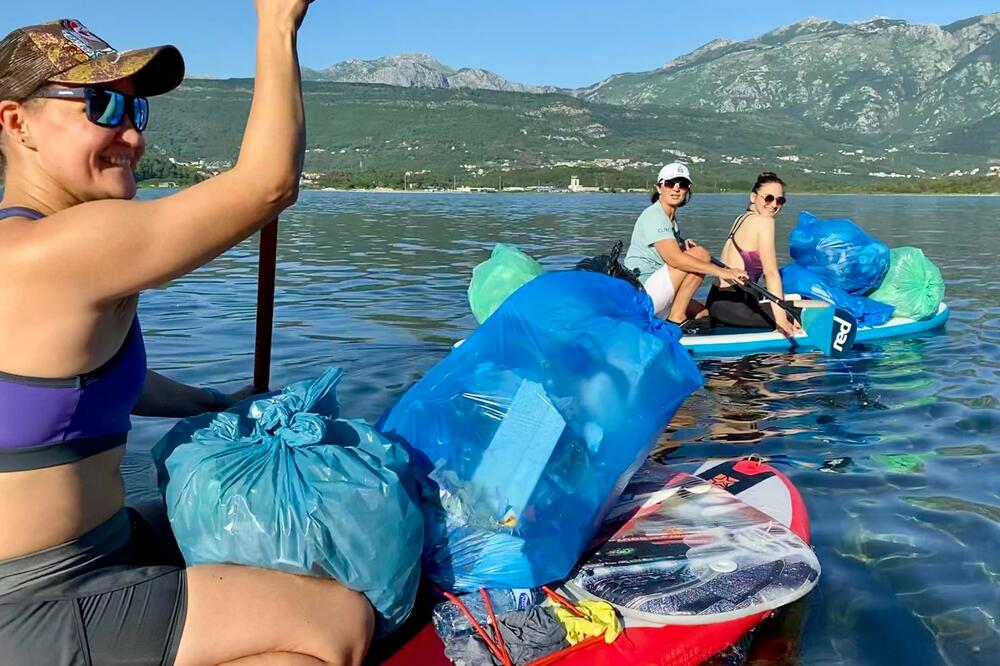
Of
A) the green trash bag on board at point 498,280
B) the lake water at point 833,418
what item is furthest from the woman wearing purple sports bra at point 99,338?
the green trash bag on board at point 498,280

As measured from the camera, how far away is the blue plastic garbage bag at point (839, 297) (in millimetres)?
9852

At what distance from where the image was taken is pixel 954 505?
16.8ft

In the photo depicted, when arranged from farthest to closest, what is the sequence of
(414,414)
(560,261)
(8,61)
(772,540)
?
1. (560,261)
2. (772,540)
3. (414,414)
4. (8,61)

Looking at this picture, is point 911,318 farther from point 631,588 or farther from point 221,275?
point 221,275

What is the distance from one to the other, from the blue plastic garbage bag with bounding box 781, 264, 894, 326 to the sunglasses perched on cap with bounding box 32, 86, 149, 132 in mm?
8723

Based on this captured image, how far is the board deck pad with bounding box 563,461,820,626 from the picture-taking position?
3.16 meters

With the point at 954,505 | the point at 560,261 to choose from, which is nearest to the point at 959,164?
the point at 560,261

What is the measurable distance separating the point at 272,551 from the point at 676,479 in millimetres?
2220

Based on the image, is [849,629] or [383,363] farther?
[383,363]

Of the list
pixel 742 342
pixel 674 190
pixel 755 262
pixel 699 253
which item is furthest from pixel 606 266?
pixel 755 262

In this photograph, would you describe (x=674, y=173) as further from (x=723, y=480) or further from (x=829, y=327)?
(x=723, y=480)

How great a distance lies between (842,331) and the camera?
9.05 metres

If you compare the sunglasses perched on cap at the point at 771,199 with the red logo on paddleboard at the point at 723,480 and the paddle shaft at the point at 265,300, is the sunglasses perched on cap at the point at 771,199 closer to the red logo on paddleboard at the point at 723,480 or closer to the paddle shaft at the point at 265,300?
the red logo on paddleboard at the point at 723,480

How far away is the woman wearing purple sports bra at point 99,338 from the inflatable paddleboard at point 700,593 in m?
0.67
